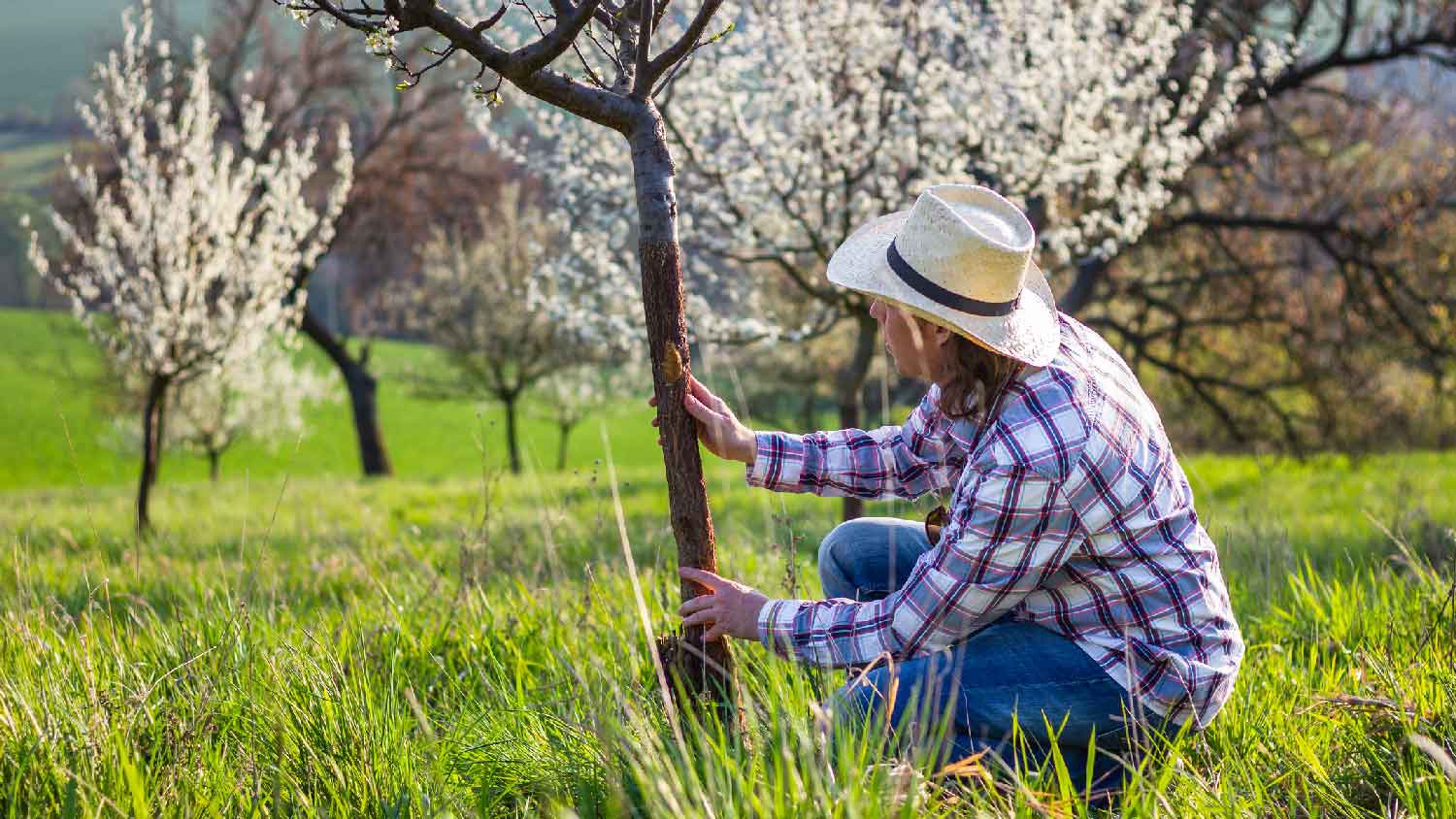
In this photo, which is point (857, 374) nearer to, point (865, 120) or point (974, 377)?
point (865, 120)

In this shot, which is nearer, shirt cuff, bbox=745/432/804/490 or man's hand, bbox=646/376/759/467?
man's hand, bbox=646/376/759/467

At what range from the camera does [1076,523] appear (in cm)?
219

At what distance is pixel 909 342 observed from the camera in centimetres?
237

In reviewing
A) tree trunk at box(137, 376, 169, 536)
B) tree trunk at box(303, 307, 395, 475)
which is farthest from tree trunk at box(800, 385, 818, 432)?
tree trunk at box(137, 376, 169, 536)

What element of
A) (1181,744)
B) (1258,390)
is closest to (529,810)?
(1181,744)

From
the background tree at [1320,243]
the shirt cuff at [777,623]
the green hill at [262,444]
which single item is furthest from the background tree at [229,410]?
the shirt cuff at [777,623]

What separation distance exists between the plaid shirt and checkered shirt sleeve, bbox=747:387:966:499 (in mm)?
278

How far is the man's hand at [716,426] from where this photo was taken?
7.93 ft

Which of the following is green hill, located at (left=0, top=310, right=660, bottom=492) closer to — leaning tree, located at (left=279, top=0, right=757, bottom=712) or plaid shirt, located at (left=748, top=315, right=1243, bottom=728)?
leaning tree, located at (left=279, top=0, right=757, bottom=712)

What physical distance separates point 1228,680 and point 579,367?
879 inches

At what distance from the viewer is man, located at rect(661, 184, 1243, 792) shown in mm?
2158

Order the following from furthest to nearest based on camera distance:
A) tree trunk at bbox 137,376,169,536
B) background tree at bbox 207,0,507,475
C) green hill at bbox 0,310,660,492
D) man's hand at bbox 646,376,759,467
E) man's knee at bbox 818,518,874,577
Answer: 1. green hill at bbox 0,310,660,492
2. background tree at bbox 207,0,507,475
3. tree trunk at bbox 137,376,169,536
4. man's knee at bbox 818,518,874,577
5. man's hand at bbox 646,376,759,467

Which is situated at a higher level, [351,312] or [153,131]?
[153,131]

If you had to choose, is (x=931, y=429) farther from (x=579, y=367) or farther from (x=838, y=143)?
(x=579, y=367)
